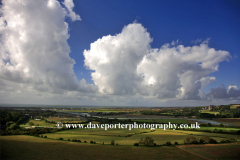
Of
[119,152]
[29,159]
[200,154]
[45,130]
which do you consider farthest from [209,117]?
[29,159]

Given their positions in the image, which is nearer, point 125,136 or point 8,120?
point 125,136

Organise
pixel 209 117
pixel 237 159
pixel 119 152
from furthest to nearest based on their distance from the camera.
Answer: pixel 209 117
pixel 119 152
pixel 237 159

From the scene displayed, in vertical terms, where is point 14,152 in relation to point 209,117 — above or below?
above

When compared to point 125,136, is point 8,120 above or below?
above

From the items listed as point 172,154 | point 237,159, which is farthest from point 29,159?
point 237,159

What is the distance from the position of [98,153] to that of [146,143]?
15403 mm

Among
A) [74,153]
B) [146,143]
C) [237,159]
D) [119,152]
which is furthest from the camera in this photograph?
[146,143]

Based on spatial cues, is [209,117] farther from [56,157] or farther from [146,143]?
[56,157]

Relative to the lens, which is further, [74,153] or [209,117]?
[209,117]

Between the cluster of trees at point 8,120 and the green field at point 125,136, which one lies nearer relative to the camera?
the green field at point 125,136

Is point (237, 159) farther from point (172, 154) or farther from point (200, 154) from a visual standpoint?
point (172, 154)

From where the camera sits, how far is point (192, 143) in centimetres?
4116

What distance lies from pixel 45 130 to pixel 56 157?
34.5m

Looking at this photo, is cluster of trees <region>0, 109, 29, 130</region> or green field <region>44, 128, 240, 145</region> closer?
green field <region>44, 128, 240, 145</region>
